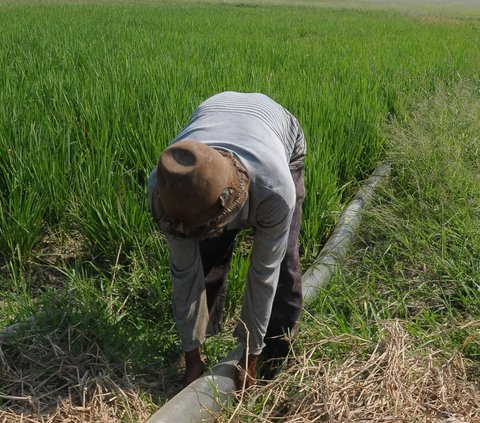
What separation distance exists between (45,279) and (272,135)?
126 cm

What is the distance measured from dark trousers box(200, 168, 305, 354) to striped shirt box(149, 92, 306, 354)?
0.72 ft

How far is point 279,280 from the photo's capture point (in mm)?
1998

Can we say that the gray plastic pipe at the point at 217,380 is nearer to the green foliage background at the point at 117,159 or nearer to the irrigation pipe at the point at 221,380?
the irrigation pipe at the point at 221,380

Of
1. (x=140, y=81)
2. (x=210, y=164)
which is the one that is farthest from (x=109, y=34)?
(x=210, y=164)

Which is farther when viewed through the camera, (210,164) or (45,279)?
(45,279)

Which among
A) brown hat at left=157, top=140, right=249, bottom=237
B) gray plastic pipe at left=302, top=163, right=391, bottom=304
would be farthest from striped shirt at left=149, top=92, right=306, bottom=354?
gray plastic pipe at left=302, top=163, right=391, bottom=304

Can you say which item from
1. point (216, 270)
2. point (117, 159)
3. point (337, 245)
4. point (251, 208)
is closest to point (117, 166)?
point (117, 159)

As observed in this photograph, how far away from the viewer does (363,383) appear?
1.80 meters

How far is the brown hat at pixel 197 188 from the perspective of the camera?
1.34 meters

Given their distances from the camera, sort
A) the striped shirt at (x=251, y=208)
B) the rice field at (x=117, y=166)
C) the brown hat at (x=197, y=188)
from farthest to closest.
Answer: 1. the rice field at (x=117, y=166)
2. the striped shirt at (x=251, y=208)
3. the brown hat at (x=197, y=188)

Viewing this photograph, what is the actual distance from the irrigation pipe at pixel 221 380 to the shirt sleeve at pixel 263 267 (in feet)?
0.41

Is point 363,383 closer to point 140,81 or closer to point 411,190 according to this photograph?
point 411,190

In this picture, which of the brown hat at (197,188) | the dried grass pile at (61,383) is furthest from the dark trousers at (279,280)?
the brown hat at (197,188)

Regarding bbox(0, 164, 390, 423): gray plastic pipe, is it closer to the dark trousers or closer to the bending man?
the bending man
